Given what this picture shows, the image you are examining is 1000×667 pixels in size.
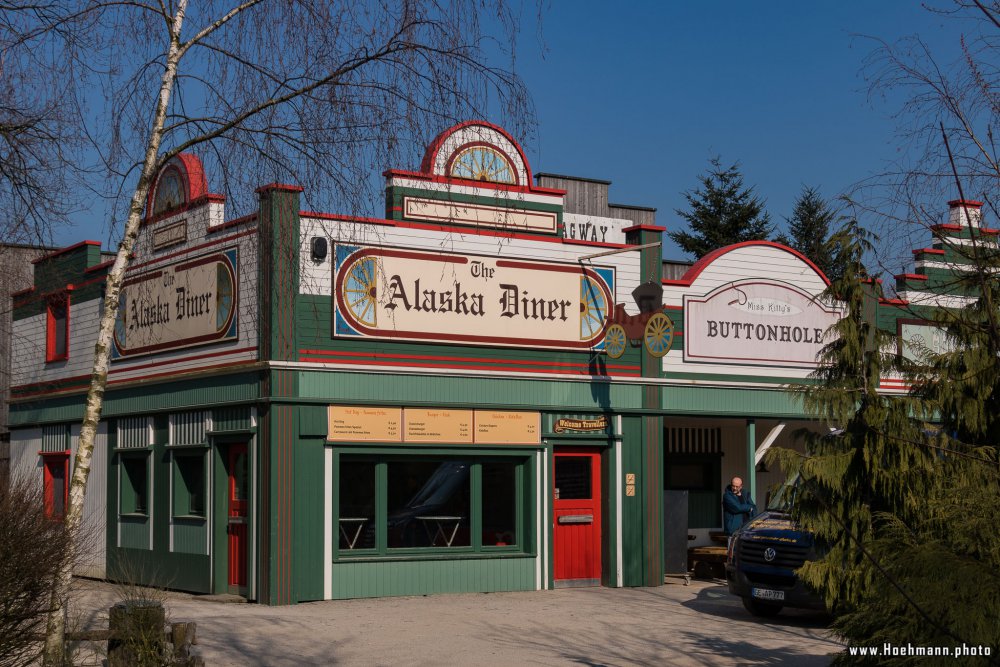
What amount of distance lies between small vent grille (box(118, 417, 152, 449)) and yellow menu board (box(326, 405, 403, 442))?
4.44 m

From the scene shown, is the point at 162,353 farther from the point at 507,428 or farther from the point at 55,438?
the point at 507,428

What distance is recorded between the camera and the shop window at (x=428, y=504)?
18.5m

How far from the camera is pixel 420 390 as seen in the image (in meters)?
18.7

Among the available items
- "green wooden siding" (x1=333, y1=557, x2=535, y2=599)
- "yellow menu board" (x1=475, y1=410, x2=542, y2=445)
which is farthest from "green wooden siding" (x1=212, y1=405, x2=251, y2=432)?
"yellow menu board" (x1=475, y1=410, x2=542, y2=445)

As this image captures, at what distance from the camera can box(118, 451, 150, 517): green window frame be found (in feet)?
69.9

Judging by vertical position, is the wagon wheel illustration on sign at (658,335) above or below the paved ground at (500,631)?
above

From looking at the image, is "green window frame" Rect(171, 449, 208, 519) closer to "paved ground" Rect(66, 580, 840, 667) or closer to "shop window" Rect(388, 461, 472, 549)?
"paved ground" Rect(66, 580, 840, 667)

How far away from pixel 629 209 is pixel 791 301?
56.1 feet

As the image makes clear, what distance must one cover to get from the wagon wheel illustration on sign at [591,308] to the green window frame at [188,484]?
647cm

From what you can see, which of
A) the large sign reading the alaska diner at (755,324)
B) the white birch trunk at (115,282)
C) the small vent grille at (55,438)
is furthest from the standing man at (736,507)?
the white birch trunk at (115,282)

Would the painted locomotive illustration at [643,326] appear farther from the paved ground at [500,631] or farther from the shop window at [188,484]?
the shop window at [188,484]

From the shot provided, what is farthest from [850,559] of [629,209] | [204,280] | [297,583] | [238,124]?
[629,209]

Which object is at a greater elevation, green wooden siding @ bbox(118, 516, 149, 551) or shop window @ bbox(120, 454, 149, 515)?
shop window @ bbox(120, 454, 149, 515)

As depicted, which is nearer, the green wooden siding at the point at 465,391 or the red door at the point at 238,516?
the green wooden siding at the point at 465,391
